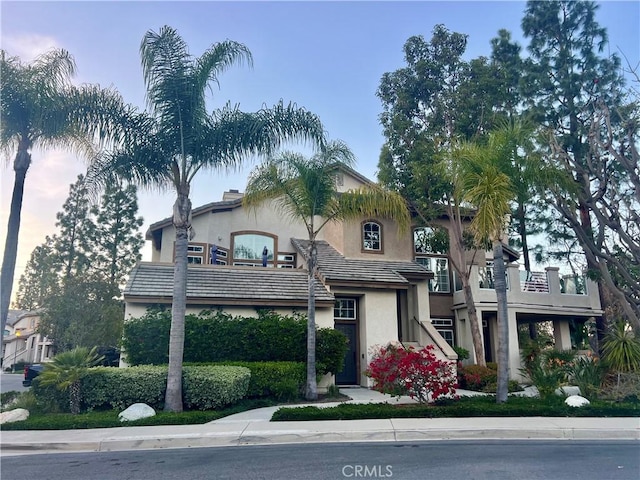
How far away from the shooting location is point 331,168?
13758 millimetres

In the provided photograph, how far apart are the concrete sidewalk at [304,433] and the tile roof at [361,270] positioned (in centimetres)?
727

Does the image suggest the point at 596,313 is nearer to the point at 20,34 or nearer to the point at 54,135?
the point at 54,135

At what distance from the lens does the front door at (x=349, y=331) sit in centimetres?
1698

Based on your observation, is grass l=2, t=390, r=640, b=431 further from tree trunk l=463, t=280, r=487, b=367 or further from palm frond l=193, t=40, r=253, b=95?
palm frond l=193, t=40, r=253, b=95

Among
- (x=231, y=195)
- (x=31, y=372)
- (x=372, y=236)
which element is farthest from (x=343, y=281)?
(x=31, y=372)

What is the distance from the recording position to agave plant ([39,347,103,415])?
34.3ft

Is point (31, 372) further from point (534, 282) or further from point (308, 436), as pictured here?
point (534, 282)

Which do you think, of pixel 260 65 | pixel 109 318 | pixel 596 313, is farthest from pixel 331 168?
pixel 109 318

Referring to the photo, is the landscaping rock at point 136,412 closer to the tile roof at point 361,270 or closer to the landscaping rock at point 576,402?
the tile roof at point 361,270

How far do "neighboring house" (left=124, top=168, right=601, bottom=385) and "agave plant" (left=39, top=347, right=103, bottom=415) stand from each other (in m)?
2.85

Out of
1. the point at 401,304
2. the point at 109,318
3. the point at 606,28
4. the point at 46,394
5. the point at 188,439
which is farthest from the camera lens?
the point at 109,318

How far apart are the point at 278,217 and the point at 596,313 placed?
1492cm

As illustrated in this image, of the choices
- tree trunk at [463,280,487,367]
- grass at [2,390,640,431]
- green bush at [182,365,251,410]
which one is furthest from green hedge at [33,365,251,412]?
tree trunk at [463,280,487,367]

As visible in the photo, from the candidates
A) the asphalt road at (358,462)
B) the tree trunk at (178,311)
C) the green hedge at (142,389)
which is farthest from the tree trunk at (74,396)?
the asphalt road at (358,462)
